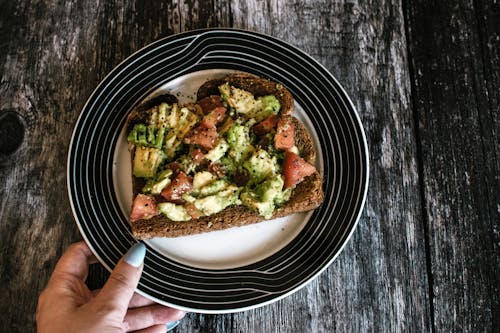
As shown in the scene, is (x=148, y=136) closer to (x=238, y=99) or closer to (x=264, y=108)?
(x=238, y=99)

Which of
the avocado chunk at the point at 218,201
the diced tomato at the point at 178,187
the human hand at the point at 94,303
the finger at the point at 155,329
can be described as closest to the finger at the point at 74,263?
the human hand at the point at 94,303

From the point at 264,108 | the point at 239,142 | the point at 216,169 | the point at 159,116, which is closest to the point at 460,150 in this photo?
the point at 264,108

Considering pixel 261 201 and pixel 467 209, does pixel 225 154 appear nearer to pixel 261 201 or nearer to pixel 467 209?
pixel 261 201

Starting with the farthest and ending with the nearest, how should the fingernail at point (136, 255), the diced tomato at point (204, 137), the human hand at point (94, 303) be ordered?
A: 1. the diced tomato at point (204, 137)
2. the fingernail at point (136, 255)
3. the human hand at point (94, 303)

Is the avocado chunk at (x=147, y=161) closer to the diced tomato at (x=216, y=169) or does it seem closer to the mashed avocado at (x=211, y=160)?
the mashed avocado at (x=211, y=160)

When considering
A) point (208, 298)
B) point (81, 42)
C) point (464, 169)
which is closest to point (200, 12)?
point (81, 42)

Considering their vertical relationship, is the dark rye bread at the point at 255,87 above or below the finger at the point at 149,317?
above

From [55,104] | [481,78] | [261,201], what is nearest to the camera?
[261,201]
